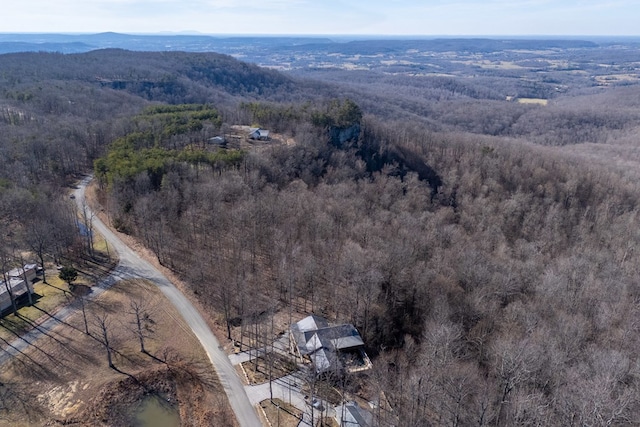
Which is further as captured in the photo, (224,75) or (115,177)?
(224,75)

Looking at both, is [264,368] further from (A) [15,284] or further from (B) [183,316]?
(A) [15,284]

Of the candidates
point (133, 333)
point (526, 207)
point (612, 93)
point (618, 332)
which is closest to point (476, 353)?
point (618, 332)

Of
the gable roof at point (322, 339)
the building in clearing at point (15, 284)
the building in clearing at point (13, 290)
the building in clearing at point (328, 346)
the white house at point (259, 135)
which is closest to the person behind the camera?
the building in clearing at point (328, 346)

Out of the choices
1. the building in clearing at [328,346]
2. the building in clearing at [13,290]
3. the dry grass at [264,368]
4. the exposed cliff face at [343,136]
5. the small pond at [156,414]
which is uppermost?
the exposed cliff face at [343,136]

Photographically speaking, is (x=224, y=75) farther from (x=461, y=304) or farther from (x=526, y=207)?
(x=461, y=304)

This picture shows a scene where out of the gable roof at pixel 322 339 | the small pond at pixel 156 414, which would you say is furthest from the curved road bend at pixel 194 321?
the gable roof at pixel 322 339

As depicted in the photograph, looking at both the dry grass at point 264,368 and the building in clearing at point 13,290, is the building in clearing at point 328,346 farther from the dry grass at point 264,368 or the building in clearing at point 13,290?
the building in clearing at point 13,290

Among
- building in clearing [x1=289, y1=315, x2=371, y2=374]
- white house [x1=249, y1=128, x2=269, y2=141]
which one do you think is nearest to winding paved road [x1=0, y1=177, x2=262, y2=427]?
building in clearing [x1=289, y1=315, x2=371, y2=374]
